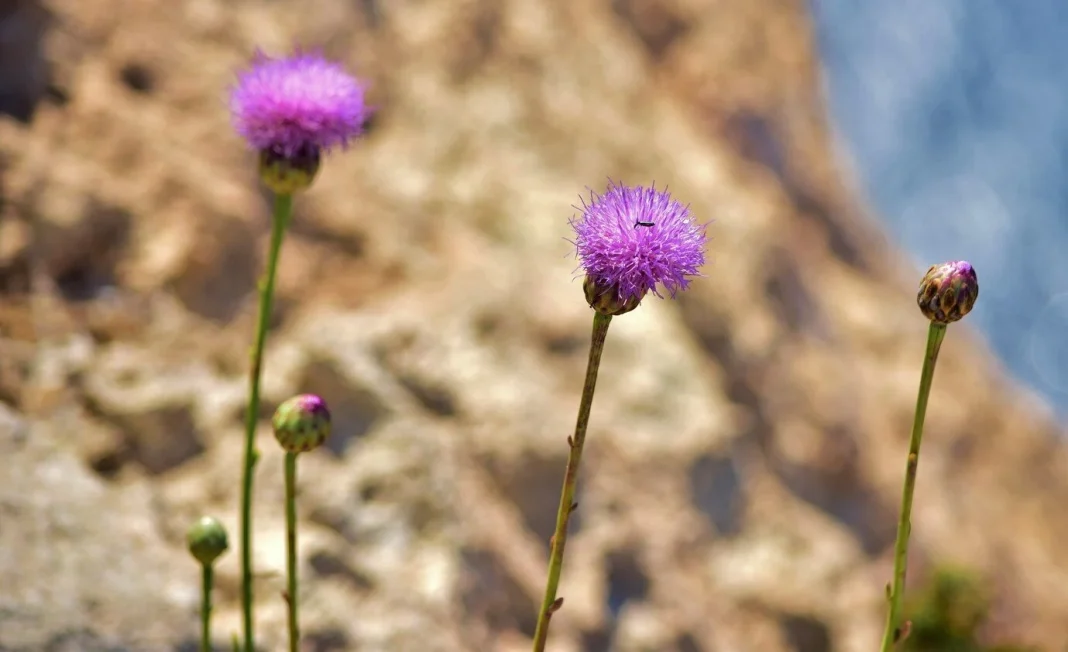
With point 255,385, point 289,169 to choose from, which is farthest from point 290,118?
point 255,385

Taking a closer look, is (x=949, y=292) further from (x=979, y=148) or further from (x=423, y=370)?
(x=979, y=148)

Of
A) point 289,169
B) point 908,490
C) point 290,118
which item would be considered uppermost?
point 290,118

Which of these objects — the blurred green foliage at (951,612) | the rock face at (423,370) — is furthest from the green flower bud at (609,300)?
the blurred green foliage at (951,612)

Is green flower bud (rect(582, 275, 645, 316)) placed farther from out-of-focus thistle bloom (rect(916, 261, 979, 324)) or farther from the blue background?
the blue background

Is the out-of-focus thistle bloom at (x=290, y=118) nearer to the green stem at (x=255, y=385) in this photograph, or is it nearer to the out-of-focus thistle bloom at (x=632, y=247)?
the green stem at (x=255, y=385)

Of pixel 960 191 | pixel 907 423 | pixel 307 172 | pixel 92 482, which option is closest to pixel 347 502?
pixel 92 482

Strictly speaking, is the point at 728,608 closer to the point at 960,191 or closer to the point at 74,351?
the point at 74,351
